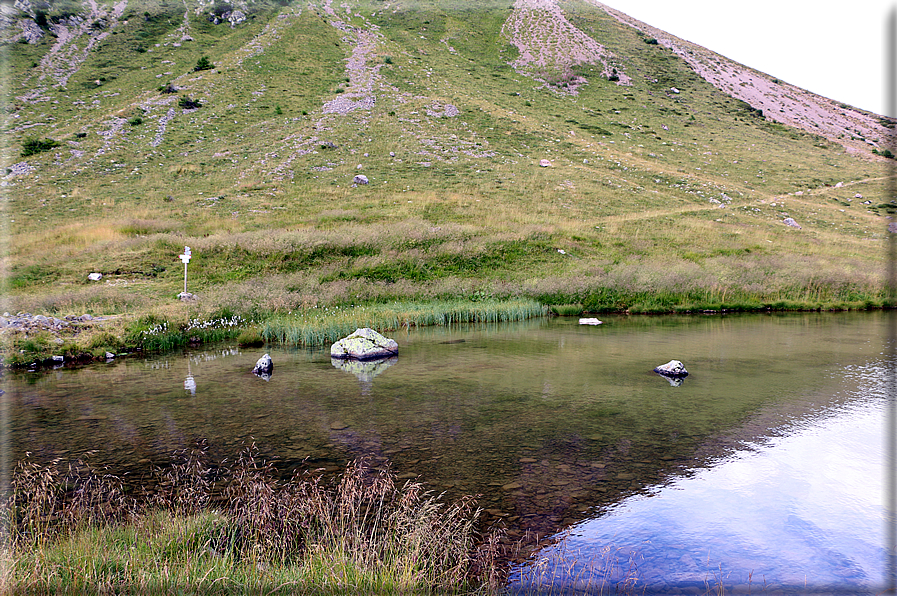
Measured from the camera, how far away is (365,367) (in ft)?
58.3

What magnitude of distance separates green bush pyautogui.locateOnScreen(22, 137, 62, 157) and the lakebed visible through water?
48557 mm

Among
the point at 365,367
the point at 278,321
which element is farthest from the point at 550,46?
the point at 365,367

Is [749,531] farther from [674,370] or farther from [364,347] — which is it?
[364,347]

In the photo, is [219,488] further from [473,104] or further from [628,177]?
[473,104]

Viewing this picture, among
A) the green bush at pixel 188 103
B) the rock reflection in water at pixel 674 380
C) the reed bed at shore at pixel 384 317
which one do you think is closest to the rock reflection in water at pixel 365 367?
the reed bed at shore at pixel 384 317

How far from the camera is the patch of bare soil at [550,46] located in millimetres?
88562

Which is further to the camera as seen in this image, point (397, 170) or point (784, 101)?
point (784, 101)

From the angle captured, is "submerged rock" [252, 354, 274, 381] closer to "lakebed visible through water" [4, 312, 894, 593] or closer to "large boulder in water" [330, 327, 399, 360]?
"lakebed visible through water" [4, 312, 894, 593]

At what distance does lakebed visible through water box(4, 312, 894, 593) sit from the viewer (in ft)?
23.3

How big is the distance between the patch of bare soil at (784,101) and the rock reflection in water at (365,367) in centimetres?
8407

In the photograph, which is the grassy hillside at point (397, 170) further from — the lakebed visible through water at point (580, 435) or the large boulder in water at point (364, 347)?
the lakebed visible through water at point (580, 435)

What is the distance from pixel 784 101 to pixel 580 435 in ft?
344

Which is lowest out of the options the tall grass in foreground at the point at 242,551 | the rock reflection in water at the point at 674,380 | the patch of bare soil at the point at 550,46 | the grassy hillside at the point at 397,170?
the tall grass in foreground at the point at 242,551

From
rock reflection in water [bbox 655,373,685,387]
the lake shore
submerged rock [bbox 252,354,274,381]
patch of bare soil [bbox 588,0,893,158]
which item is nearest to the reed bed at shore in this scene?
the lake shore
